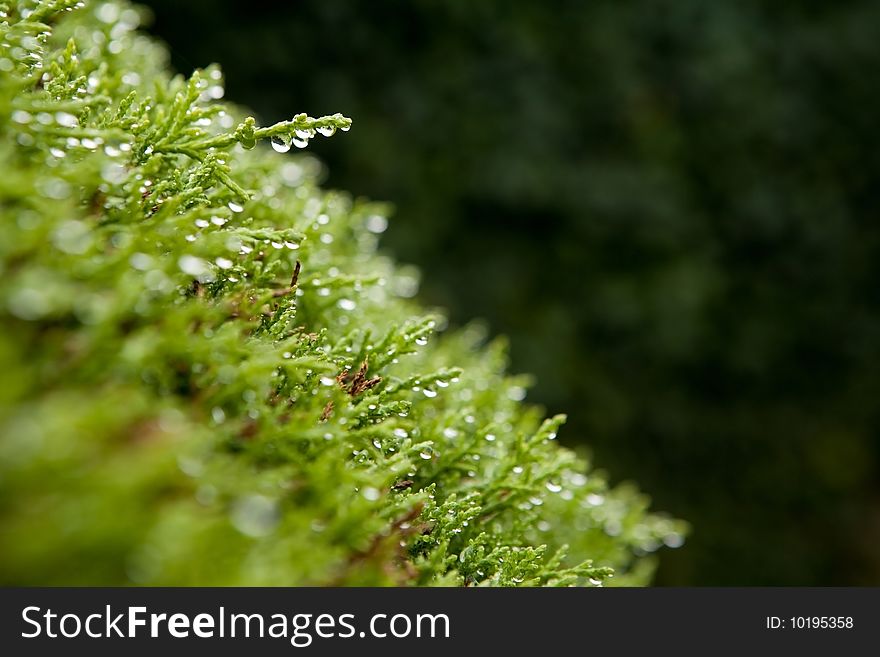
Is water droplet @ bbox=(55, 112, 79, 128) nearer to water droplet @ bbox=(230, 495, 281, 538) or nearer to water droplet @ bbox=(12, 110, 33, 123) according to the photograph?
water droplet @ bbox=(12, 110, 33, 123)

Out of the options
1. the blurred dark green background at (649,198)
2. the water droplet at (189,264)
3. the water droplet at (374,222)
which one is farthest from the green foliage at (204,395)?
the blurred dark green background at (649,198)

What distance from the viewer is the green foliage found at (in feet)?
1.55

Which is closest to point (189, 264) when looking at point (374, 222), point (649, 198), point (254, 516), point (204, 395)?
point (204, 395)

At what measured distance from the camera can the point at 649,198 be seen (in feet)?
13.0

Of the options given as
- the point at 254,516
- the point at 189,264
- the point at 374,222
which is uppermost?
the point at 374,222

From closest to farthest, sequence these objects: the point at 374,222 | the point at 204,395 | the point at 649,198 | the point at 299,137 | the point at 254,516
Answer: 1. the point at 254,516
2. the point at 204,395
3. the point at 299,137
4. the point at 374,222
5. the point at 649,198

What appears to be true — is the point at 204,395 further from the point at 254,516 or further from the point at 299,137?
the point at 299,137

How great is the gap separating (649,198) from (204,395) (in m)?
3.65

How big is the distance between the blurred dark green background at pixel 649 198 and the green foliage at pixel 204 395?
278cm

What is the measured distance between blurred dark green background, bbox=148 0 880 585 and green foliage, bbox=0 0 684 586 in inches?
109

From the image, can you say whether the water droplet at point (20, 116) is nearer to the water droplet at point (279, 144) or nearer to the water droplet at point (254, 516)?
the water droplet at point (279, 144)

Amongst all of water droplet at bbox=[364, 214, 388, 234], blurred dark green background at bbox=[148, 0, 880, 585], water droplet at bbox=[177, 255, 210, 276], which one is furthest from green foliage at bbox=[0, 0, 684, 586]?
blurred dark green background at bbox=[148, 0, 880, 585]

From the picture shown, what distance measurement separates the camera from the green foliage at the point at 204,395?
0.47m

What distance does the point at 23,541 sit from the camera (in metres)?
0.44
